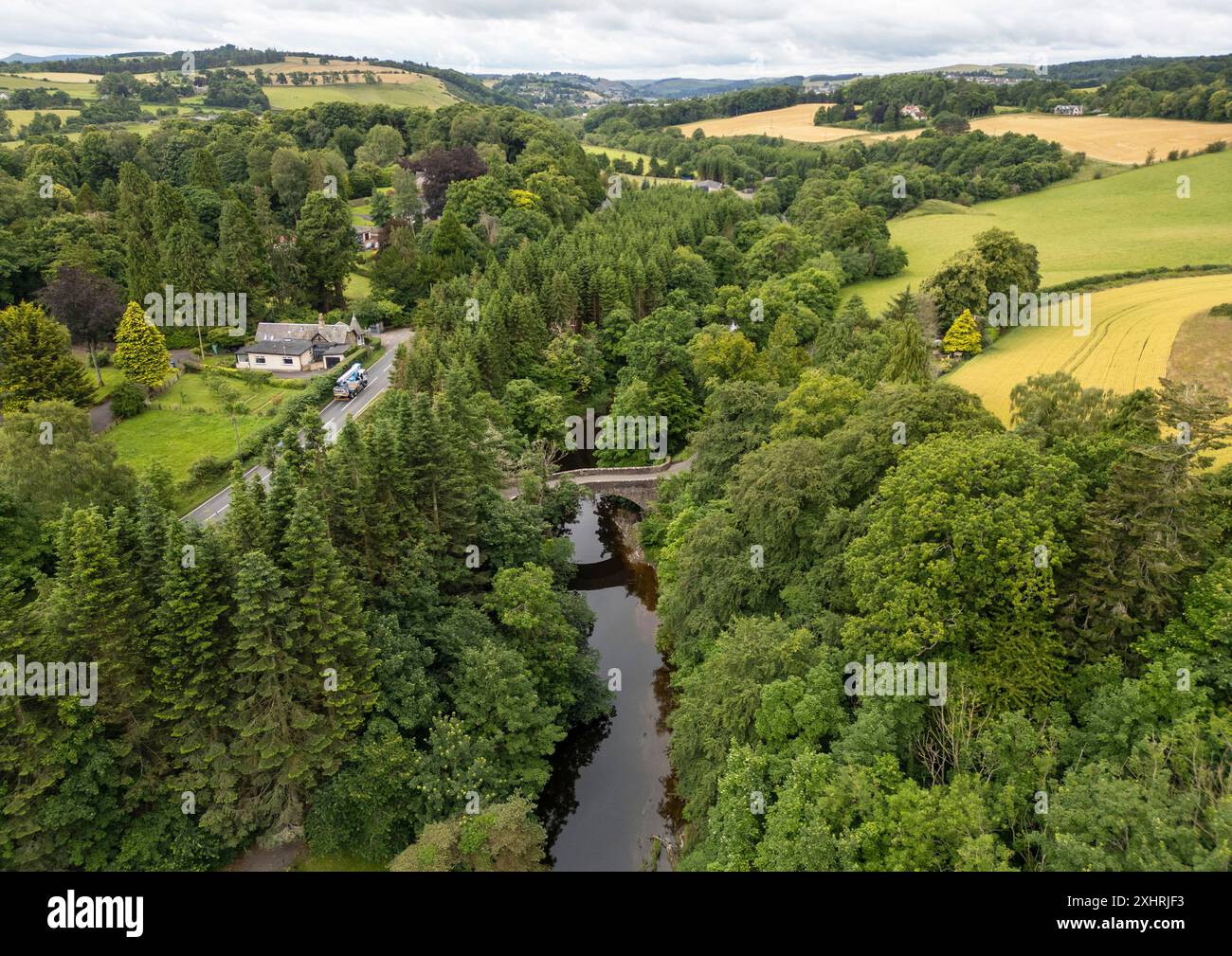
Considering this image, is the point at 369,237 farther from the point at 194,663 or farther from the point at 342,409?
the point at 194,663

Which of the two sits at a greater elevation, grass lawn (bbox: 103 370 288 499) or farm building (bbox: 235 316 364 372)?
farm building (bbox: 235 316 364 372)

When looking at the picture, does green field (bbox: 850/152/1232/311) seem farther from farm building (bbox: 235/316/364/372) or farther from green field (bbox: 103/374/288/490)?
green field (bbox: 103/374/288/490)

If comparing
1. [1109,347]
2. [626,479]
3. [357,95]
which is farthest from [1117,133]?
[357,95]

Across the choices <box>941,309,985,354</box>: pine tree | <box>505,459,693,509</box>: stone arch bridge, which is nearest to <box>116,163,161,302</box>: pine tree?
<box>505,459,693,509</box>: stone arch bridge

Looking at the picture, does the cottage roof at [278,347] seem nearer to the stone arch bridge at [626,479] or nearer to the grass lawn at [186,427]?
the grass lawn at [186,427]
